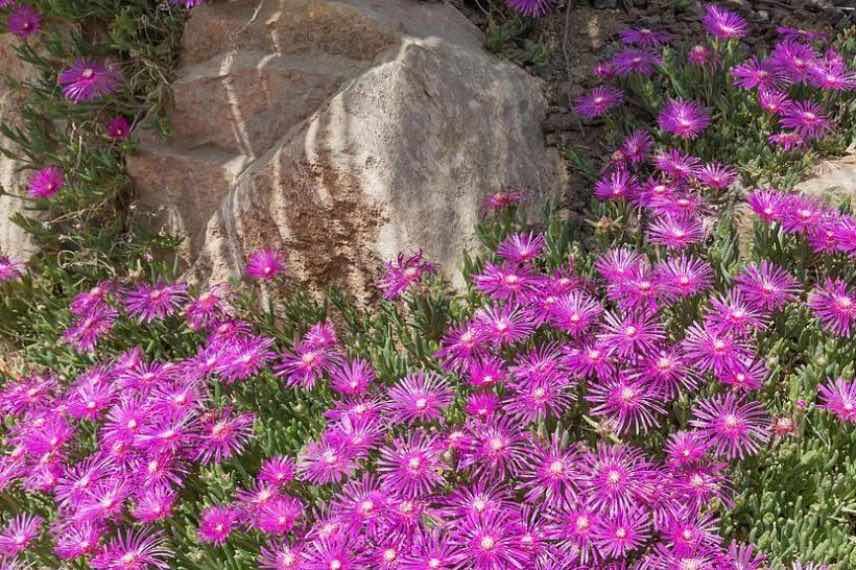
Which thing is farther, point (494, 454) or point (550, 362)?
point (550, 362)

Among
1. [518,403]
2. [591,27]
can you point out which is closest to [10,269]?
[518,403]

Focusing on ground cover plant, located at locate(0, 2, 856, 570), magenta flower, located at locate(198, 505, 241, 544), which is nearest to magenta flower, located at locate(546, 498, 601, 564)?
ground cover plant, located at locate(0, 2, 856, 570)

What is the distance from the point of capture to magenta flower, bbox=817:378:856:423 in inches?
90.3

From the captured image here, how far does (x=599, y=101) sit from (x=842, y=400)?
163 cm

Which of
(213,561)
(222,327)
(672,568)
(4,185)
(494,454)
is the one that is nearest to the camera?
(672,568)

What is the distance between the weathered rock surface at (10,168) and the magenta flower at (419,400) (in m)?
2.46

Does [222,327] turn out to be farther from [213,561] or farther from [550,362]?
[550,362]

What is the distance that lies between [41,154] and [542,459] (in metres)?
2.81

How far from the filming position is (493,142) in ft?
11.5

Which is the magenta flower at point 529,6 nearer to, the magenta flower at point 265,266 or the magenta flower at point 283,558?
the magenta flower at point 265,266

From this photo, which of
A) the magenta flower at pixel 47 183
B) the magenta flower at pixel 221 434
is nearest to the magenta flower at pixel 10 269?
the magenta flower at pixel 47 183

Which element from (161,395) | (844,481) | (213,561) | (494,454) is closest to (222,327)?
(161,395)

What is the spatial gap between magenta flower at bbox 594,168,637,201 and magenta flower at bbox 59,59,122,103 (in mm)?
2093

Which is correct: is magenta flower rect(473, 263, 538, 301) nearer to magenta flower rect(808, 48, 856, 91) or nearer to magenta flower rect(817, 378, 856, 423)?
magenta flower rect(817, 378, 856, 423)
